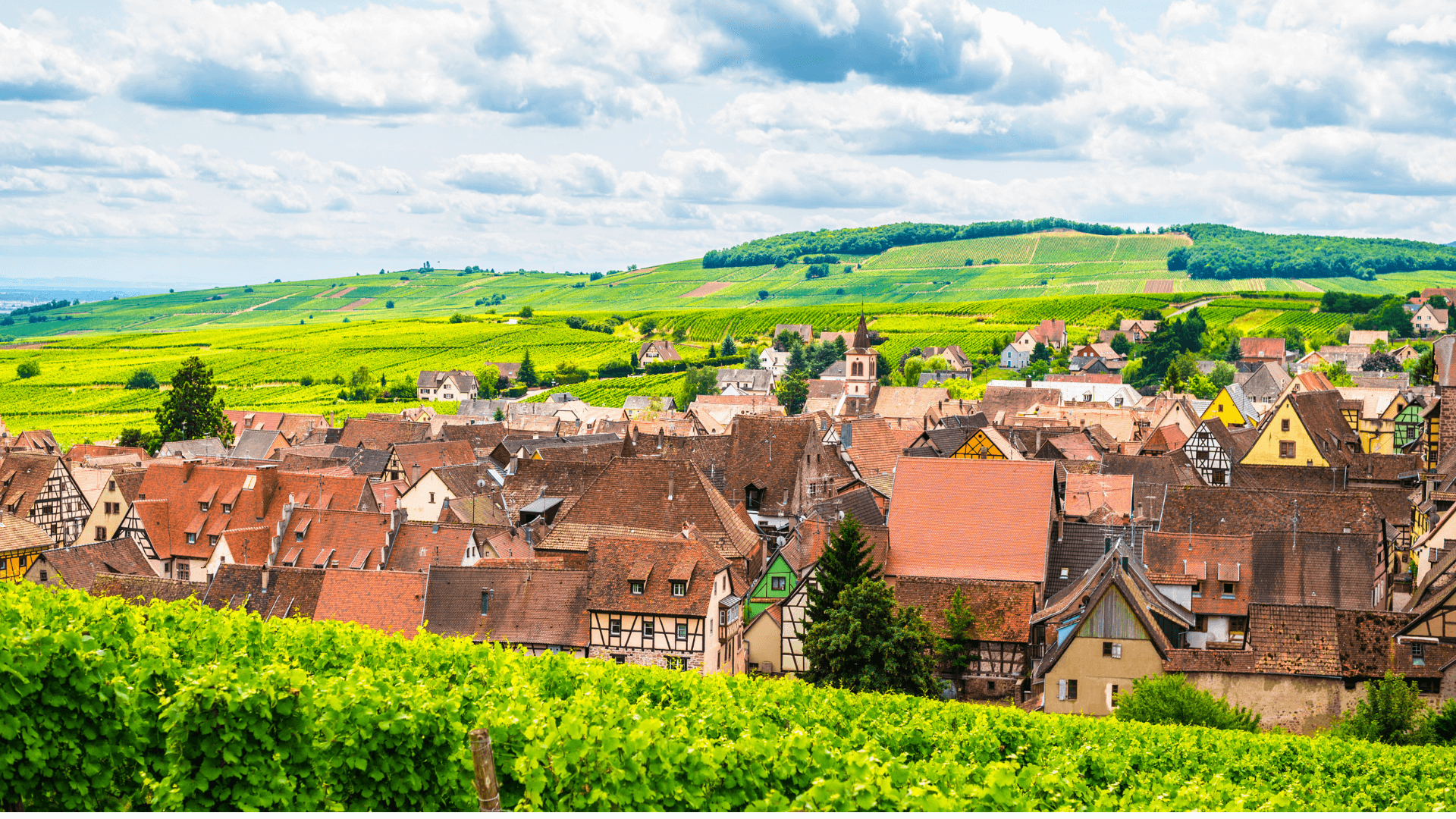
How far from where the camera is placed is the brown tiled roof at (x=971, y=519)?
48.2 meters

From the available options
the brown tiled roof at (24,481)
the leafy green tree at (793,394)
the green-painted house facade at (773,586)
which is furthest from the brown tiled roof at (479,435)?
the leafy green tree at (793,394)

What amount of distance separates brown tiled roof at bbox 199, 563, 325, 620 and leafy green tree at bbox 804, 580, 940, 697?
19587mm

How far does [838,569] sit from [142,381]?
176 metres

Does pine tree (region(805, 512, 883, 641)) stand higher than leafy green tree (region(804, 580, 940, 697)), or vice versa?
pine tree (region(805, 512, 883, 641))

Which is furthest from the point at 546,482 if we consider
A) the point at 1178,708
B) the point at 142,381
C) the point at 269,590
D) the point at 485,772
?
the point at 142,381

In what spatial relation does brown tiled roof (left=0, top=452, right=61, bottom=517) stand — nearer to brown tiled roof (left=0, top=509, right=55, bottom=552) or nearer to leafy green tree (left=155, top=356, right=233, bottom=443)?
brown tiled roof (left=0, top=509, right=55, bottom=552)

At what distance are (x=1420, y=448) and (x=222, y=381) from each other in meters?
178

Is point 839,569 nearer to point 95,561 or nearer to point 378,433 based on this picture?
point 95,561

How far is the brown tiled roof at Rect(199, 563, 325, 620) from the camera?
44719 millimetres

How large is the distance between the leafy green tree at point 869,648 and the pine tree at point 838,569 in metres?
1.79

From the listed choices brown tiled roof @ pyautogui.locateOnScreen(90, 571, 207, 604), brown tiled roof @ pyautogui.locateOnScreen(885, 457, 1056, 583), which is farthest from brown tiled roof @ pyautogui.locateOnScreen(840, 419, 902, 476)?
brown tiled roof @ pyautogui.locateOnScreen(90, 571, 207, 604)

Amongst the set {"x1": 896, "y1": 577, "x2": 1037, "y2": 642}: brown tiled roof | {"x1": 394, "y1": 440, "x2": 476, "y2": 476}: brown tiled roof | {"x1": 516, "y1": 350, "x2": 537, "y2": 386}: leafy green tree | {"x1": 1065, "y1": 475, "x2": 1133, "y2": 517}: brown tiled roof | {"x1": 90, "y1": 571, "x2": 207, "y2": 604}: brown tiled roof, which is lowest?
{"x1": 896, "y1": 577, "x2": 1037, "y2": 642}: brown tiled roof

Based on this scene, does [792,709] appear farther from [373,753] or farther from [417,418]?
[417,418]

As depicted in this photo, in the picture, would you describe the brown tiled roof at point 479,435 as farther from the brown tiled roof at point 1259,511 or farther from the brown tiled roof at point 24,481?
the brown tiled roof at point 1259,511
